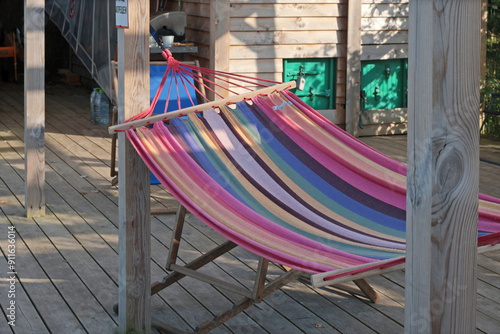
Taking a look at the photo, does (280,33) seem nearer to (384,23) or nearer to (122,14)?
→ (384,23)

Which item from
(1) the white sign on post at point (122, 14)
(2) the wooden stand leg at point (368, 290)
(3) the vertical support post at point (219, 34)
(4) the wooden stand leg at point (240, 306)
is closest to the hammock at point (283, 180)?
(4) the wooden stand leg at point (240, 306)

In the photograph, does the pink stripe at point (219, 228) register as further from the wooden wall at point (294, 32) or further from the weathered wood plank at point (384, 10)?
the weathered wood plank at point (384, 10)

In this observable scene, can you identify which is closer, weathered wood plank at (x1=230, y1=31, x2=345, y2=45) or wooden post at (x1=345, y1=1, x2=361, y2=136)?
weathered wood plank at (x1=230, y1=31, x2=345, y2=45)

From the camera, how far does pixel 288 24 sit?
6.85 meters

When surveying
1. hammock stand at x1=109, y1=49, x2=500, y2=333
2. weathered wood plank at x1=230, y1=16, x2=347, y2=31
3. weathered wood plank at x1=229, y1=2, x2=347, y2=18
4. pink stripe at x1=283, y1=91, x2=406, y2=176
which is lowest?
hammock stand at x1=109, y1=49, x2=500, y2=333

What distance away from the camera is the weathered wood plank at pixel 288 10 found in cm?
668

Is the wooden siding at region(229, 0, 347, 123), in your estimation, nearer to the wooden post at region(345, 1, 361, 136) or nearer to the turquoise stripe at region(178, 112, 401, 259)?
the wooden post at region(345, 1, 361, 136)

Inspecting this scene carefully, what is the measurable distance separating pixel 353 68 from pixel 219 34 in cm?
148

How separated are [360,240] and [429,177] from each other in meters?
1.20

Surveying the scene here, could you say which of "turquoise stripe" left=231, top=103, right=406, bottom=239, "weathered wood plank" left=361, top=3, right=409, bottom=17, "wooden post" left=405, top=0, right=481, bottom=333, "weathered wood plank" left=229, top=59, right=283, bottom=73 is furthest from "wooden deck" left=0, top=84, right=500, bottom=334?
"weathered wood plank" left=361, top=3, right=409, bottom=17

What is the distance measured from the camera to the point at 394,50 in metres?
7.27

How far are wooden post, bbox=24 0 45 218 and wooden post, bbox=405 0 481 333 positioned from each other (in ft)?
11.4

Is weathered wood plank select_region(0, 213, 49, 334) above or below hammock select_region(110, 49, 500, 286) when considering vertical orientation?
below

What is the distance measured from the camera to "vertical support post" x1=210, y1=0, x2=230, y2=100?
653 cm
